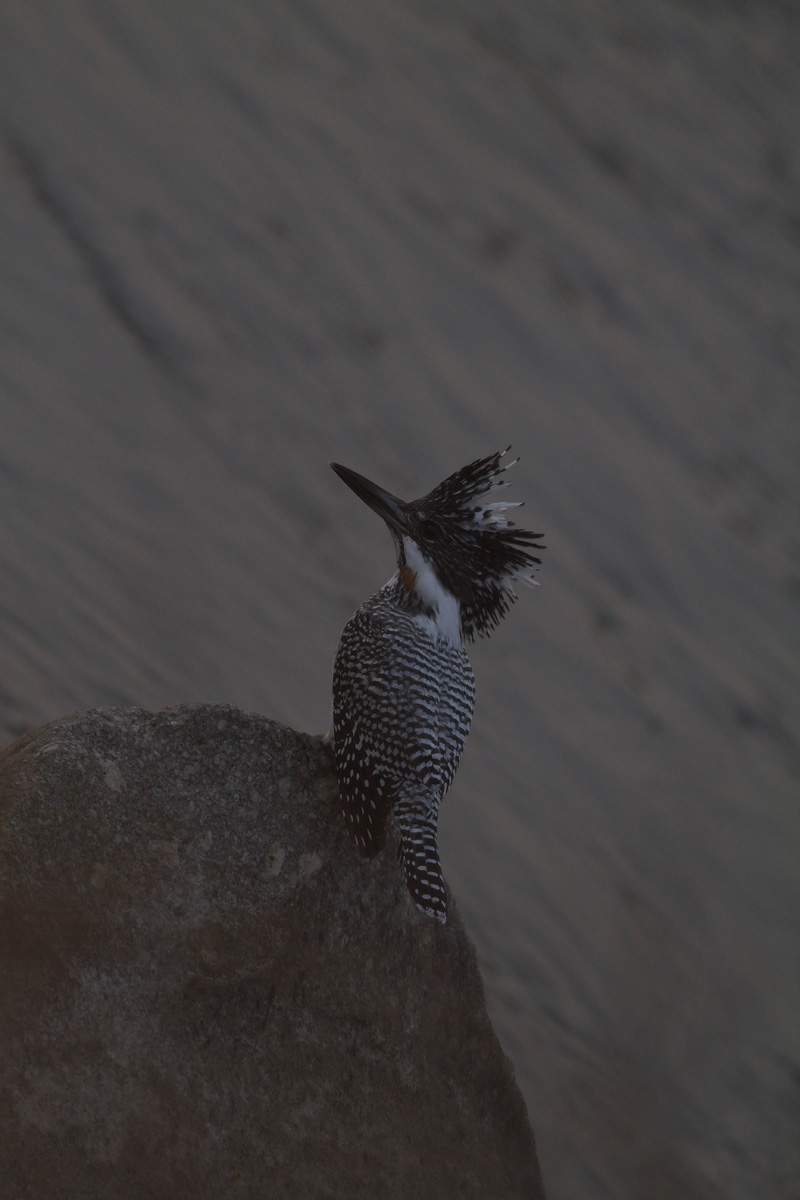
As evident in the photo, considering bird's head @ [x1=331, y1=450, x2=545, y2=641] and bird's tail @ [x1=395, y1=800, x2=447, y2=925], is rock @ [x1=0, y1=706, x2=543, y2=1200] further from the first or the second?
bird's head @ [x1=331, y1=450, x2=545, y2=641]

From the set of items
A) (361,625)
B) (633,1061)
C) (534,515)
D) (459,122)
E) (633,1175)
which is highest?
(459,122)

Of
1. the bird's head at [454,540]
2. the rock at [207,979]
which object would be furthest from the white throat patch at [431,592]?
the rock at [207,979]

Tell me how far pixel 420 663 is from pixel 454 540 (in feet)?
0.64

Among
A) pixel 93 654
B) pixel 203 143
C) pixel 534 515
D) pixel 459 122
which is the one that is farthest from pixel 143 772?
pixel 459 122

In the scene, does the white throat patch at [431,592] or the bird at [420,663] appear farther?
the white throat patch at [431,592]

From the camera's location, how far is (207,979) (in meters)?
1.58

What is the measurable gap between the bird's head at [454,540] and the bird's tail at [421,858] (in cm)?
30

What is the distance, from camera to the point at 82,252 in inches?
96.5

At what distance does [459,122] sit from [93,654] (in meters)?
1.44

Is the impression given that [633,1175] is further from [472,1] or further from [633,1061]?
[472,1]

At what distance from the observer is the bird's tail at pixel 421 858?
142 centimetres

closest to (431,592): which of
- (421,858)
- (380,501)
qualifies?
(380,501)

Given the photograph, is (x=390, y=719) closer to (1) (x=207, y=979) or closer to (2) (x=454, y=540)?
(2) (x=454, y=540)

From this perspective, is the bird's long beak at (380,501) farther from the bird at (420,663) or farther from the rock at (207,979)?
the rock at (207,979)
